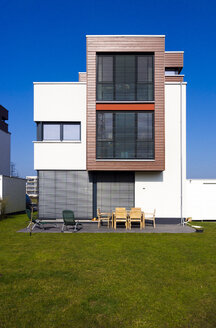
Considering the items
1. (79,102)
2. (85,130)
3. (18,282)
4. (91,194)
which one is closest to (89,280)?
(18,282)

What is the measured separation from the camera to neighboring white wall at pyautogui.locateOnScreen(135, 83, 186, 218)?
1304 centimetres

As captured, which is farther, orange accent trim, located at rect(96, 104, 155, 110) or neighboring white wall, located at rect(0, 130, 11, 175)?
neighboring white wall, located at rect(0, 130, 11, 175)

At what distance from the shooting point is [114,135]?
40.7 ft

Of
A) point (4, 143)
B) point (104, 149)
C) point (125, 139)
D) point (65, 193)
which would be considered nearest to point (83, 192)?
point (65, 193)

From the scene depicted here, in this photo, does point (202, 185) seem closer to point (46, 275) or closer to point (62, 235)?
point (62, 235)

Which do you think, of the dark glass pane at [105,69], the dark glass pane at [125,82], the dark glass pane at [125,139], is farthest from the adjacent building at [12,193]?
the dark glass pane at [125,82]

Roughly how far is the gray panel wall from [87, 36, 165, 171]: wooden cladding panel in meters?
1.23

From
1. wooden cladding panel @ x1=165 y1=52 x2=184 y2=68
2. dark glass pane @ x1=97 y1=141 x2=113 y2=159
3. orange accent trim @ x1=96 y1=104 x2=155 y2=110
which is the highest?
wooden cladding panel @ x1=165 y1=52 x2=184 y2=68

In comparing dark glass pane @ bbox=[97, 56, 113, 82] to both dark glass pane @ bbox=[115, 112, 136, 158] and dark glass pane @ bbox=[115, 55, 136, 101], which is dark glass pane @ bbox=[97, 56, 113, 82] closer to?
dark glass pane @ bbox=[115, 55, 136, 101]

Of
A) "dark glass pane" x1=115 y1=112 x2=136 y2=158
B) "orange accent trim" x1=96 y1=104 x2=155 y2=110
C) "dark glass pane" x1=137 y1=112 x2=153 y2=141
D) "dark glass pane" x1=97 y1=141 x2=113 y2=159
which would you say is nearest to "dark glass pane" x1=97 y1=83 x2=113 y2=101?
"orange accent trim" x1=96 y1=104 x2=155 y2=110

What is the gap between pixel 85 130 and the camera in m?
13.1

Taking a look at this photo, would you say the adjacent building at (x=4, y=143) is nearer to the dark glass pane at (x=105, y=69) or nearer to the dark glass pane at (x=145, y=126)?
the dark glass pane at (x=105, y=69)

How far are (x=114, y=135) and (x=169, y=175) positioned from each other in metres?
3.63

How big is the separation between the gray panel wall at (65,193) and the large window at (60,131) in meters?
1.86
